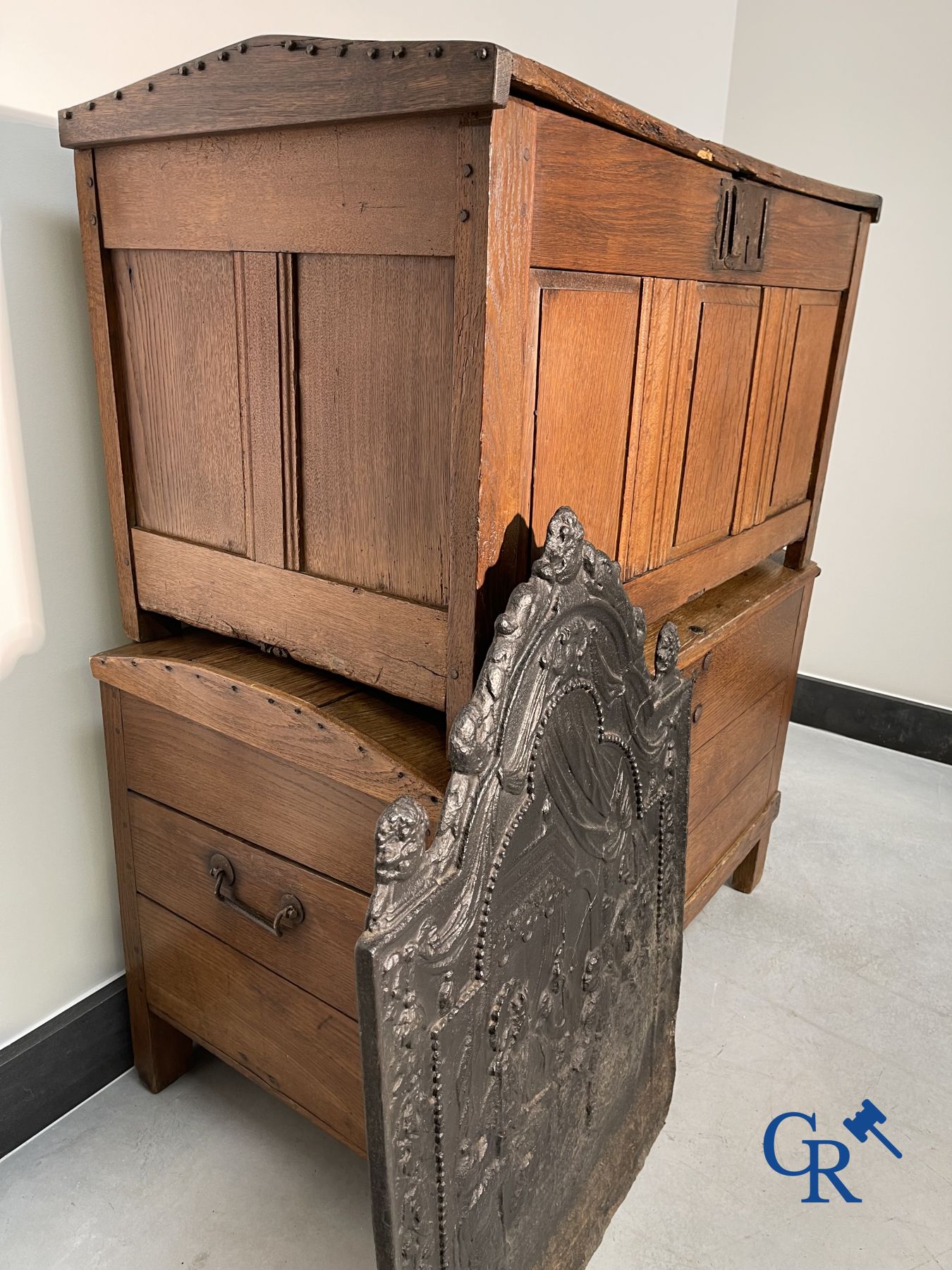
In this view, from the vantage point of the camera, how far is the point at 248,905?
126 cm

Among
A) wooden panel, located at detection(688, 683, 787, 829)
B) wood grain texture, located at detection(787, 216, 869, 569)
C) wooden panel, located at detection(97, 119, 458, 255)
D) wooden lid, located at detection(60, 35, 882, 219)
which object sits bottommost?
wooden panel, located at detection(688, 683, 787, 829)

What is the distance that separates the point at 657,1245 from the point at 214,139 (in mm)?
1500

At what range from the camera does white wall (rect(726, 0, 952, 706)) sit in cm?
255

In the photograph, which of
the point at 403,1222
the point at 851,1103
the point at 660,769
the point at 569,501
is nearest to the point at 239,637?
the point at 569,501

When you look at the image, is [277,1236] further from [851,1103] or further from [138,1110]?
[851,1103]

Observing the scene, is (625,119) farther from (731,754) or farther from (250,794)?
(731,754)

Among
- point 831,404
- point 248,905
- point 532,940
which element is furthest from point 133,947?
point 831,404

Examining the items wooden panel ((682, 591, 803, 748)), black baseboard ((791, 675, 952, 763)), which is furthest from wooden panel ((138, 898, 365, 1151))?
black baseboard ((791, 675, 952, 763))

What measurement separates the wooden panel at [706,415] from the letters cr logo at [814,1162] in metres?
0.93

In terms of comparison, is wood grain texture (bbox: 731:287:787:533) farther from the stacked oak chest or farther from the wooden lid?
the wooden lid

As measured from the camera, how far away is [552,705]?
3.12 feet

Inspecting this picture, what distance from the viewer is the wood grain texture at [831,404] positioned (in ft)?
5.88

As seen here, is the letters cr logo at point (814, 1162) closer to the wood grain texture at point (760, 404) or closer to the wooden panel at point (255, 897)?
the wooden panel at point (255, 897)

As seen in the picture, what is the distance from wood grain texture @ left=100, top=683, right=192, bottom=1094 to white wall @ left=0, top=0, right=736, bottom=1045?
2.3 inches
